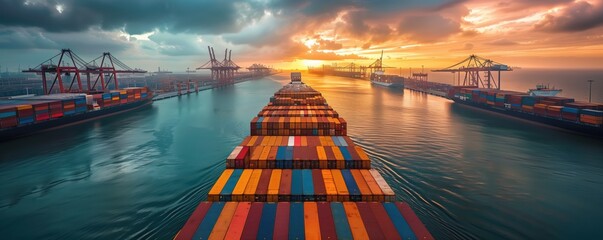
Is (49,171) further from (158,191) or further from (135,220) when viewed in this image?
(135,220)

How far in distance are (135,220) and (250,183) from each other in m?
12.4

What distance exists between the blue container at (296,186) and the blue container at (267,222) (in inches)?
68.3

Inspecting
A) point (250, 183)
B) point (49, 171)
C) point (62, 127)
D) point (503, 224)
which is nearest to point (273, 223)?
point (250, 183)

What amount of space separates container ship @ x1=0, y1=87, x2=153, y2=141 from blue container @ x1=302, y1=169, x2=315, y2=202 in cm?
6099

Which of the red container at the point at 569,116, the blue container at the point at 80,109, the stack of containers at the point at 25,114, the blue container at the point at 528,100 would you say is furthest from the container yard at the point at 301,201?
the blue container at the point at 80,109

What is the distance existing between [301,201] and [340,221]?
3.56 m

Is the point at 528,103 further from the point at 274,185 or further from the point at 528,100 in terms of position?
the point at 274,185

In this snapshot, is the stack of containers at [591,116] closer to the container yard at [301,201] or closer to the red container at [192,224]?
the container yard at [301,201]

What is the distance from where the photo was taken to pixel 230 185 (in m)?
18.8

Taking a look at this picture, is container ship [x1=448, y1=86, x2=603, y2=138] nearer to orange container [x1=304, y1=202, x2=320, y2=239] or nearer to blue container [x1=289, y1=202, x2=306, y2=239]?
orange container [x1=304, y1=202, x2=320, y2=239]

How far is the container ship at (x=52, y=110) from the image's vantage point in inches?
2103

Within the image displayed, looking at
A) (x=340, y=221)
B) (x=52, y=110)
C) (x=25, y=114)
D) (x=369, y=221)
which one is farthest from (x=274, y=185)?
(x=52, y=110)

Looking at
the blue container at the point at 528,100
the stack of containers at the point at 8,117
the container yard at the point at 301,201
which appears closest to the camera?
the container yard at the point at 301,201

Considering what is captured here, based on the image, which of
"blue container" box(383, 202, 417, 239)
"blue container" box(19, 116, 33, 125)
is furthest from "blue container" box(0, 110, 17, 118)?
"blue container" box(383, 202, 417, 239)
